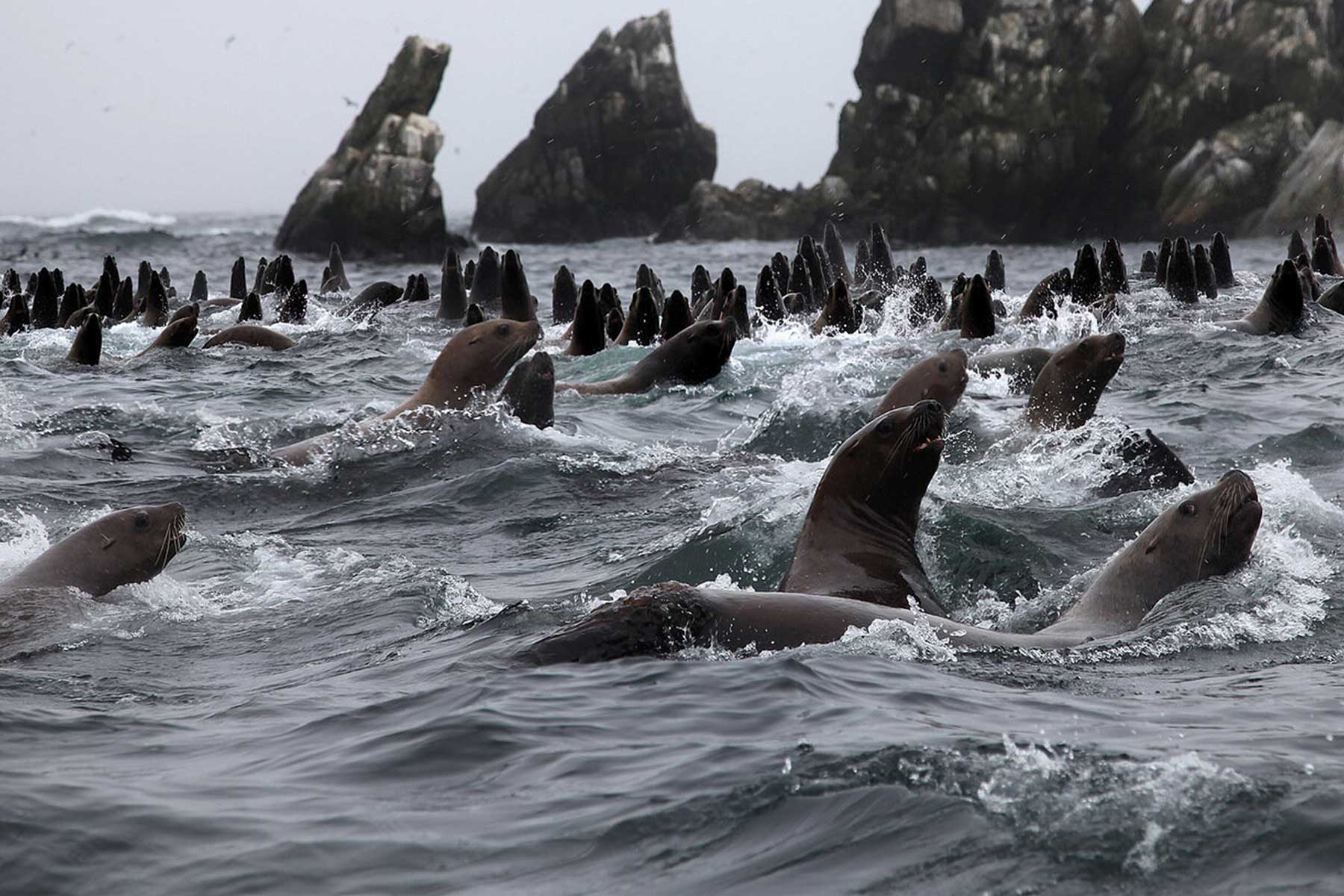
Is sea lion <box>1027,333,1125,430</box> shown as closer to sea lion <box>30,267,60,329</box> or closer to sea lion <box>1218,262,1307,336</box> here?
sea lion <box>1218,262,1307,336</box>

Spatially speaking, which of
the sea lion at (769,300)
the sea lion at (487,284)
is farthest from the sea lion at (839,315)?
the sea lion at (487,284)

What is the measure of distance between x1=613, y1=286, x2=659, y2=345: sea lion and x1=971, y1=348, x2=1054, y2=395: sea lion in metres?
4.77

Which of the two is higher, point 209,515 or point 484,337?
point 484,337

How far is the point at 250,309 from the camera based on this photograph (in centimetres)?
2308

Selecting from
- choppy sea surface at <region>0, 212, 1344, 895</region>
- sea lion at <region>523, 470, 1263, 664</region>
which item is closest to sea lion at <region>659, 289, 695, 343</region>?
choppy sea surface at <region>0, 212, 1344, 895</region>

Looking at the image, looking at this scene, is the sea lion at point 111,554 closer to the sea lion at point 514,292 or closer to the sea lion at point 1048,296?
the sea lion at point 514,292

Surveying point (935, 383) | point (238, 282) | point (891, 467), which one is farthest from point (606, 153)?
point (891, 467)

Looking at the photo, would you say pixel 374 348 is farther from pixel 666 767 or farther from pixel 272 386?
pixel 666 767

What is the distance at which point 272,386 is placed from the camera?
16.9 metres

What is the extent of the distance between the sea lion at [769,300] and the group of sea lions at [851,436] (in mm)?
26

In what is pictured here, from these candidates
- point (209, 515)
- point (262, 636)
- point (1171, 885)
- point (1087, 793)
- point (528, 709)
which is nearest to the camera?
point (1171, 885)

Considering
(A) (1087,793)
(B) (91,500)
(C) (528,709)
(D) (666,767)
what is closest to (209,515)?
(B) (91,500)

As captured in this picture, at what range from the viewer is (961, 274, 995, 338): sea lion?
1691cm

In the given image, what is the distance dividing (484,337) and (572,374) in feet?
14.2
